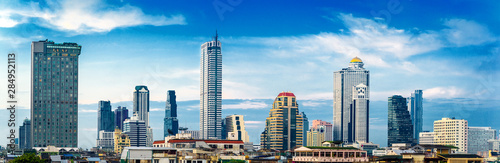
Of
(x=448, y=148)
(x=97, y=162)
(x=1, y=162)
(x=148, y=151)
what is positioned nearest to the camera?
(x=148, y=151)

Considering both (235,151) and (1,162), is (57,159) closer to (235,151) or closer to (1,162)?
(1,162)

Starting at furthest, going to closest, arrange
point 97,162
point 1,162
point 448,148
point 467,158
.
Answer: point 97,162 < point 1,162 < point 448,148 < point 467,158

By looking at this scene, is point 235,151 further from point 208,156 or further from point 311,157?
point 311,157

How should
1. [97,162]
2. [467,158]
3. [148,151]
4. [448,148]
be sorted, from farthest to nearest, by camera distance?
[97,162] → [448,148] → [467,158] → [148,151]

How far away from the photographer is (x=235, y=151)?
18850 cm

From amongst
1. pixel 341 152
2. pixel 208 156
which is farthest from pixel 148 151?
pixel 341 152

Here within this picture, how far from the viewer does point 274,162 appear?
522 ft

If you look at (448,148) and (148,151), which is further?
(448,148)

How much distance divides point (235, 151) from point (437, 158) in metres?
61.3

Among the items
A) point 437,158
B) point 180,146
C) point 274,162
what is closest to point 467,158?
point 437,158

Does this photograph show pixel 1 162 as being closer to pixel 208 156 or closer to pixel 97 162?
pixel 97 162

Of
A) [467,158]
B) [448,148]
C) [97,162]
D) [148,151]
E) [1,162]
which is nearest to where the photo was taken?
[148,151]

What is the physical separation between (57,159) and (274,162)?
45097 millimetres

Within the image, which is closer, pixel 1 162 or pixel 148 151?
pixel 148 151
